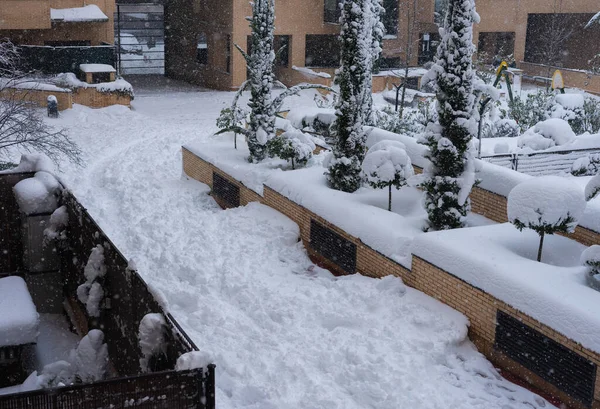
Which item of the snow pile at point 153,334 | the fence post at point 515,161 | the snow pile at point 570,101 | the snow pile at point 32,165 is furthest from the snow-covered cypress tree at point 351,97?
the snow pile at point 570,101

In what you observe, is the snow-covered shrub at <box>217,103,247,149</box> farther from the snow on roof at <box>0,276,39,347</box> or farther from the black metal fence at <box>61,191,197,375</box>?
the snow on roof at <box>0,276,39,347</box>

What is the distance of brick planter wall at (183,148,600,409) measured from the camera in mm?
8578

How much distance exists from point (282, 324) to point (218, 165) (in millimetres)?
7921

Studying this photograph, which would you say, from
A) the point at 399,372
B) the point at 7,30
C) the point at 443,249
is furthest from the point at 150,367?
the point at 7,30

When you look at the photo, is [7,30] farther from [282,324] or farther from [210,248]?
[282,324]

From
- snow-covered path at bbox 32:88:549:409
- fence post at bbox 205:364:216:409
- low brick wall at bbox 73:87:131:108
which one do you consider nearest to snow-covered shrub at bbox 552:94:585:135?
snow-covered path at bbox 32:88:549:409

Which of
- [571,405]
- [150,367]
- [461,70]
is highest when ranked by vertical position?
[461,70]

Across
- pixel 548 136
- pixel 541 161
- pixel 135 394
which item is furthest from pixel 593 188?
pixel 548 136

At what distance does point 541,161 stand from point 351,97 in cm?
451

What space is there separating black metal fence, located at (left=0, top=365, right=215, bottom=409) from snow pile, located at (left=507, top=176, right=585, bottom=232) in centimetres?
582

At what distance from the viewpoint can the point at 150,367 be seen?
666cm

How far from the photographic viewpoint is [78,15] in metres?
30.8

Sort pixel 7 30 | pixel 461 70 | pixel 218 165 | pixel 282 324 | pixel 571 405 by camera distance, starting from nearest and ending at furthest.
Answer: pixel 571 405 → pixel 282 324 → pixel 461 70 → pixel 218 165 → pixel 7 30

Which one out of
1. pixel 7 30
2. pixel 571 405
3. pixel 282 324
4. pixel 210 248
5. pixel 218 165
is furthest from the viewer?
pixel 7 30
